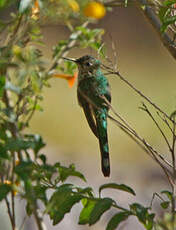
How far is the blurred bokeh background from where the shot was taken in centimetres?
761

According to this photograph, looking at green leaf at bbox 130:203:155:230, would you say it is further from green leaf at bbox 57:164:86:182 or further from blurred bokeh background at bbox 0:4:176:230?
blurred bokeh background at bbox 0:4:176:230

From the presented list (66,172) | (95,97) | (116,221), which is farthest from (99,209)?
(95,97)

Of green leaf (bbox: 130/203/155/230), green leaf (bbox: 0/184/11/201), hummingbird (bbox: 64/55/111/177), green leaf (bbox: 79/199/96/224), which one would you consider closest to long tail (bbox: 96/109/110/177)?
hummingbird (bbox: 64/55/111/177)

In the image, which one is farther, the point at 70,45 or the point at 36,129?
the point at 36,129

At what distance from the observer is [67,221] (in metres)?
5.96

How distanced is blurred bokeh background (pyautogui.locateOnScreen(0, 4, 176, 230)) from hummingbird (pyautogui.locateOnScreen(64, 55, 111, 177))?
6.62 feet

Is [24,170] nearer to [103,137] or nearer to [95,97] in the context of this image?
[103,137]

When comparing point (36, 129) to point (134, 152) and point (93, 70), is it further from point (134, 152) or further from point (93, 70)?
point (93, 70)

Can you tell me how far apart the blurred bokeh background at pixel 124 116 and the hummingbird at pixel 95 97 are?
2.02 meters

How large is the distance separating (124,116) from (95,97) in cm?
542

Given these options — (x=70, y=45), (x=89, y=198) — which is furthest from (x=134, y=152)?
(x=89, y=198)

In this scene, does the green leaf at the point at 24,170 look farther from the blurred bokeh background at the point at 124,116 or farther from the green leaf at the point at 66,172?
the blurred bokeh background at the point at 124,116

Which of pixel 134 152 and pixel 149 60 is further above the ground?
pixel 149 60

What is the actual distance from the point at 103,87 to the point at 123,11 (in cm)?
746
